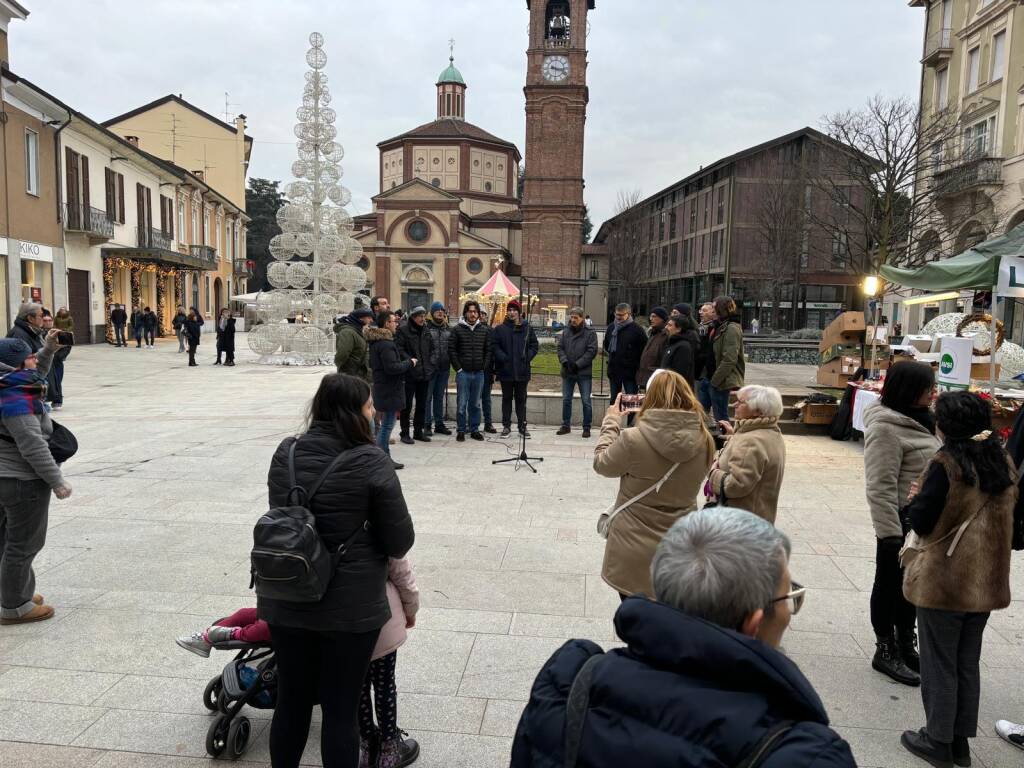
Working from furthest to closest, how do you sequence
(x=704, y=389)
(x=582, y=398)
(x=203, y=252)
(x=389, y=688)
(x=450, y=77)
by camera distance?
(x=450, y=77) < (x=203, y=252) < (x=582, y=398) < (x=704, y=389) < (x=389, y=688)

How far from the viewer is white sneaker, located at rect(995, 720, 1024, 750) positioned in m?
3.18

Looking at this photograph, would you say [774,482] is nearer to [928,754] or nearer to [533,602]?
[928,754]

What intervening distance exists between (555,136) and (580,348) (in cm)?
5153

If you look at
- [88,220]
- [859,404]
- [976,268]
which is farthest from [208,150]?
[976,268]

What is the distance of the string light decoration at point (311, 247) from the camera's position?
22.5 meters

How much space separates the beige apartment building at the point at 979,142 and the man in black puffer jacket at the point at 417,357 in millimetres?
20683

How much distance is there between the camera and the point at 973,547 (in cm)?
300

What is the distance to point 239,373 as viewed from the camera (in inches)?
762

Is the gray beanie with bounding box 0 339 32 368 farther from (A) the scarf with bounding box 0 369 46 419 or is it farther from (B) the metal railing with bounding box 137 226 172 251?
(B) the metal railing with bounding box 137 226 172 251

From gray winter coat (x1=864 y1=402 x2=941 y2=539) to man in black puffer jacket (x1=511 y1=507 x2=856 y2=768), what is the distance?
2.50 meters

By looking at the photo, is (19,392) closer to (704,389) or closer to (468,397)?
(468,397)

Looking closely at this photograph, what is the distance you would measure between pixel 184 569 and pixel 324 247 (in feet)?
64.3

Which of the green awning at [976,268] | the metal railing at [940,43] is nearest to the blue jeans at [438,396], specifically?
the green awning at [976,268]

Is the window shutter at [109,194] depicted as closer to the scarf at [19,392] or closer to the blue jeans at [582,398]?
the blue jeans at [582,398]
